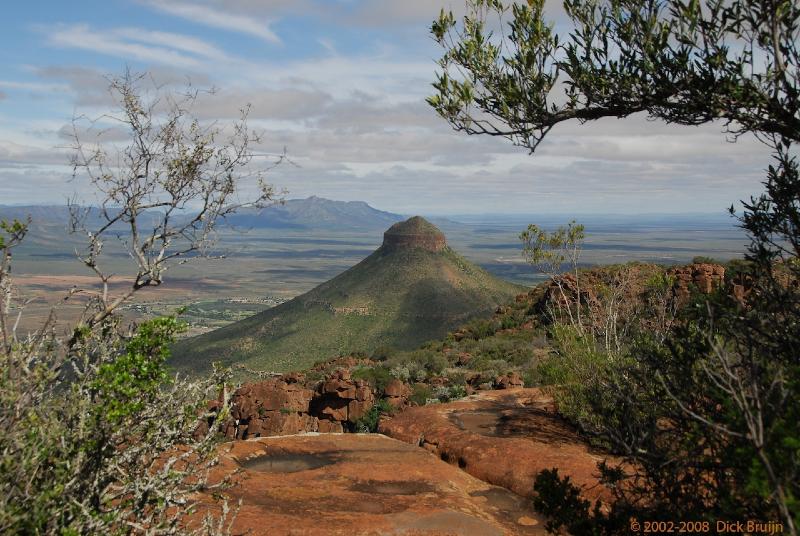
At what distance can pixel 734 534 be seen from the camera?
5062 mm

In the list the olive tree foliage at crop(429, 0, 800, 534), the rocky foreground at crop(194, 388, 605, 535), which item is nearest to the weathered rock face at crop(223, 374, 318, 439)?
the rocky foreground at crop(194, 388, 605, 535)

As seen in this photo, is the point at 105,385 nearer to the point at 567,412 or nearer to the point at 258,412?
the point at 567,412

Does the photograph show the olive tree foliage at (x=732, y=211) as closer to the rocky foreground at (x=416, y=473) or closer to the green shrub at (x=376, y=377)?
the rocky foreground at (x=416, y=473)

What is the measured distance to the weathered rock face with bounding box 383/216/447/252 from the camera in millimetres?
92188

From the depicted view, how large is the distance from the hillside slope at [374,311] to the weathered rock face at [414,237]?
0.52 feet

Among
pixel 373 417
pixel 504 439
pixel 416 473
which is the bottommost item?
pixel 373 417

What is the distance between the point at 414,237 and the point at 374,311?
2081 cm

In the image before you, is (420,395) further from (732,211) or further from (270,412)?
(732,211)

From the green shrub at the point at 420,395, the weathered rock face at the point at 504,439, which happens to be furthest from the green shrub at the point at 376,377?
the weathered rock face at the point at 504,439

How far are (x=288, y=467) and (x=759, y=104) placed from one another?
1070 centimetres

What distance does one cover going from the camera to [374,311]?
2965 inches

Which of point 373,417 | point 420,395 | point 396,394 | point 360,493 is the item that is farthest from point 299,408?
point 360,493

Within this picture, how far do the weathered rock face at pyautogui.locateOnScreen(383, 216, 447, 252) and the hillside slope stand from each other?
16 centimetres

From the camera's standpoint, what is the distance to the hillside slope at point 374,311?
2633 inches
